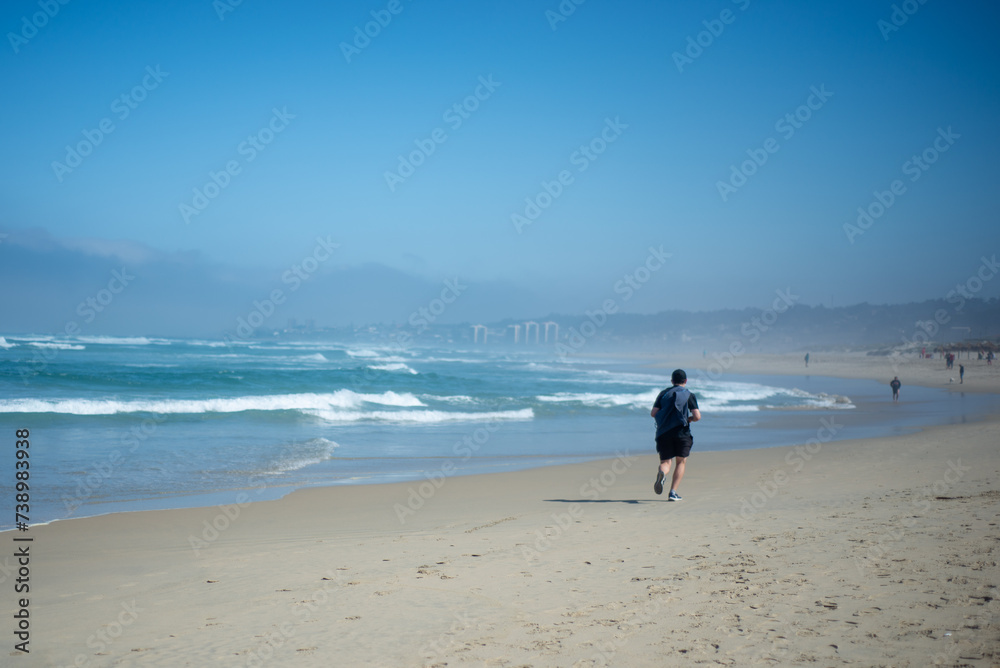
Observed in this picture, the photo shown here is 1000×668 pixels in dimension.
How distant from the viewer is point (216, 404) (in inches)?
837

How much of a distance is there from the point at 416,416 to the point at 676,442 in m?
13.4

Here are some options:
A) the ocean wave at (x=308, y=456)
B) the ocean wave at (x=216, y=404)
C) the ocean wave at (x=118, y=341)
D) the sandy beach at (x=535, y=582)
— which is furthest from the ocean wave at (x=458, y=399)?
the ocean wave at (x=118, y=341)

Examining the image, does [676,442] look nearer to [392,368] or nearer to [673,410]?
[673,410]

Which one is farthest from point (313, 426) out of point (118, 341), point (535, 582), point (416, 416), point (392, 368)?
point (118, 341)

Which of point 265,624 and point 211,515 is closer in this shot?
point 265,624

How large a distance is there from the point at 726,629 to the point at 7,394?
25.2 m

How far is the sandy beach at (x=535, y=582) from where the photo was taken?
145 inches

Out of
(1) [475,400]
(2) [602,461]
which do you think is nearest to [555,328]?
(1) [475,400]

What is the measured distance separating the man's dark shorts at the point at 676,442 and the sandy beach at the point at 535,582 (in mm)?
689

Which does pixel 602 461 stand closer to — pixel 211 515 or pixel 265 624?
pixel 211 515

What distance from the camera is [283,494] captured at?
9508 mm

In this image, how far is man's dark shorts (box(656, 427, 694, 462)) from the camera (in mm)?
8430

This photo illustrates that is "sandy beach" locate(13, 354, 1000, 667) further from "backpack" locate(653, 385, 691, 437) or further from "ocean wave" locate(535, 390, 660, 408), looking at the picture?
"ocean wave" locate(535, 390, 660, 408)

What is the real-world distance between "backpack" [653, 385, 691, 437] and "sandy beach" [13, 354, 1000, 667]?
1058 millimetres
